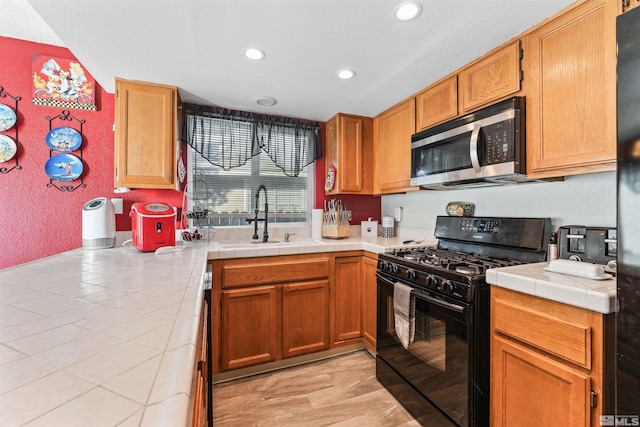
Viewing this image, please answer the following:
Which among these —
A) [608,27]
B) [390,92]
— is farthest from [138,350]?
[390,92]

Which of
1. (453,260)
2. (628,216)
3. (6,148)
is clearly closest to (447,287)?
(453,260)

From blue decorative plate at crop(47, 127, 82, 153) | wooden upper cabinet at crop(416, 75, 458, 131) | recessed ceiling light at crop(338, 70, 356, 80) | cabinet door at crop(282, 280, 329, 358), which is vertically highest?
recessed ceiling light at crop(338, 70, 356, 80)

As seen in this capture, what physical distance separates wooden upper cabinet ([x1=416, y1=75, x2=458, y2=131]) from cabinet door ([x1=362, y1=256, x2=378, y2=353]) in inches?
44.9

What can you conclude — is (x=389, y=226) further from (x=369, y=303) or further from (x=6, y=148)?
(x=6, y=148)

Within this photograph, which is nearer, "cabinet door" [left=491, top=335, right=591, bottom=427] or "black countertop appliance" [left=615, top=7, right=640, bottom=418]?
"black countertop appliance" [left=615, top=7, right=640, bottom=418]

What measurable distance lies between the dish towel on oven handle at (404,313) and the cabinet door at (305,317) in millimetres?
688

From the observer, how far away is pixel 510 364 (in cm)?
121

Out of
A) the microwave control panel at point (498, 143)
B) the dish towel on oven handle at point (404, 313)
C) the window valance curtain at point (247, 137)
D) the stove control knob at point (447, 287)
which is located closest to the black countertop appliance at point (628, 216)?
the stove control knob at point (447, 287)

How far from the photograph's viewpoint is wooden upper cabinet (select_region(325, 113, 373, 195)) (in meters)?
2.73

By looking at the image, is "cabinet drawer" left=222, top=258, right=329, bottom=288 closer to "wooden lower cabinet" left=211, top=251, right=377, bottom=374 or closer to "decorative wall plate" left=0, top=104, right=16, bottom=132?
"wooden lower cabinet" left=211, top=251, right=377, bottom=374

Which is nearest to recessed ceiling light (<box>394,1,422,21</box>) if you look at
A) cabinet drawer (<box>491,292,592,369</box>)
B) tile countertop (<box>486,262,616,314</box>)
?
tile countertop (<box>486,262,616,314</box>)

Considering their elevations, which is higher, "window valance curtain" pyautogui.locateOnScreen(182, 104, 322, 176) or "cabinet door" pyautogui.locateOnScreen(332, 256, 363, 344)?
"window valance curtain" pyautogui.locateOnScreen(182, 104, 322, 176)

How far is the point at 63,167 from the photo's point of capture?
2.05 meters

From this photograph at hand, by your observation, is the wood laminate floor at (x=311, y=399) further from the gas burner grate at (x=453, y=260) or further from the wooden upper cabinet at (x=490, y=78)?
the wooden upper cabinet at (x=490, y=78)
